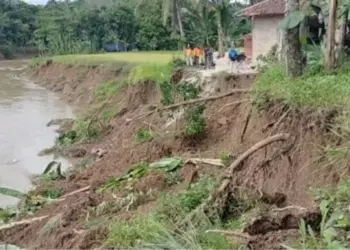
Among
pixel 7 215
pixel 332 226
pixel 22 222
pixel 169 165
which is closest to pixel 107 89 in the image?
pixel 7 215

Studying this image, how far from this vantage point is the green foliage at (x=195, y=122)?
12.3 meters

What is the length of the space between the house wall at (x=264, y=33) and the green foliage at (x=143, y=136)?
9.37 m

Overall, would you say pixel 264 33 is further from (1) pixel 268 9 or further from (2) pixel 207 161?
(2) pixel 207 161

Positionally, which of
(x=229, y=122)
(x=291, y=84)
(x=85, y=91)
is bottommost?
(x=85, y=91)

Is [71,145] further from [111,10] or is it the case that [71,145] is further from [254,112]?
[111,10]

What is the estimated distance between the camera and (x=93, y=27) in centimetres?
5616

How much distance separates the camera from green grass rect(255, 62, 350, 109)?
8.42 meters

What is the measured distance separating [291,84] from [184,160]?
2373mm

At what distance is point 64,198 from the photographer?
11.1 m

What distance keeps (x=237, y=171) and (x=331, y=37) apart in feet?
9.42

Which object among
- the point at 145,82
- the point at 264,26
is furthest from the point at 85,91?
the point at 264,26

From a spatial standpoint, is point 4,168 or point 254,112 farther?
point 4,168

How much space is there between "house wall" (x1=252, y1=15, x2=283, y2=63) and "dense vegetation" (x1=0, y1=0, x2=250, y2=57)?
16490mm

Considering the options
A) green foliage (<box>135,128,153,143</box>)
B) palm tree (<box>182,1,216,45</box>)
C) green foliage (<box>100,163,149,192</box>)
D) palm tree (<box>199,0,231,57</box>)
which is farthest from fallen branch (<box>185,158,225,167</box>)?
palm tree (<box>182,1,216,45</box>)
